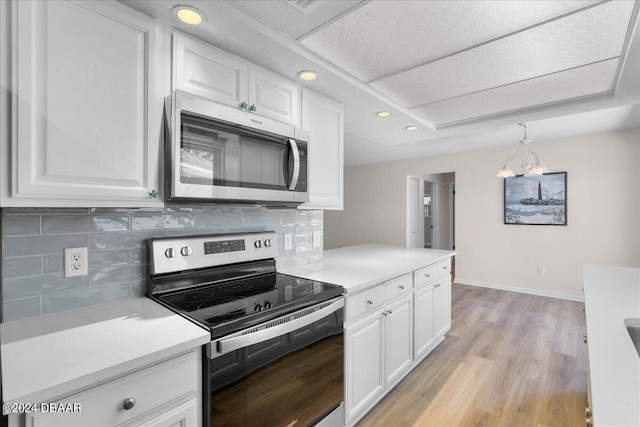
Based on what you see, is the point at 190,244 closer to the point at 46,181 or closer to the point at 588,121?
the point at 46,181

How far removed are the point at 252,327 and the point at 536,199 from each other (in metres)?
4.98

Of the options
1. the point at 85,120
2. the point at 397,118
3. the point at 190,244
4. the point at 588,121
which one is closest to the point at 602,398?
the point at 190,244

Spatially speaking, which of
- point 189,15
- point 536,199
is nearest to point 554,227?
point 536,199

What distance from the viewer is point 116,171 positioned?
122 cm

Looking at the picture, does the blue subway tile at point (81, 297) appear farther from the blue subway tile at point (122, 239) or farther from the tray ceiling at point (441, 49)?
the tray ceiling at point (441, 49)

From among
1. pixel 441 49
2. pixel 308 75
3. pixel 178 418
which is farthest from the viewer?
pixel 308 75

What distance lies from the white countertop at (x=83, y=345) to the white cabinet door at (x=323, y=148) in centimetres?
114

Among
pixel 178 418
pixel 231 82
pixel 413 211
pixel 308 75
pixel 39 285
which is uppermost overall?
pixel 308 75

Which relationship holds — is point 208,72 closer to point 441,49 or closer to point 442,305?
point 441,49

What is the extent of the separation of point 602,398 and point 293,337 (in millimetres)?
1041

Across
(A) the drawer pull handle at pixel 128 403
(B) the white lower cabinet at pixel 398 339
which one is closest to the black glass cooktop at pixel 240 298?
(A) the drawer pull handle at pixel 128 403

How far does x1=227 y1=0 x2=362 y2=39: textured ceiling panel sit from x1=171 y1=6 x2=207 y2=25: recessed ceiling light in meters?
0.14

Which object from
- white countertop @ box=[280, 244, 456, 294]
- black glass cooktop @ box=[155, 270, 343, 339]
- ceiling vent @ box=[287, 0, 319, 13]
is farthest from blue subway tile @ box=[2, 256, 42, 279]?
ceiling vent @ box=[287, 0, 319, 13]

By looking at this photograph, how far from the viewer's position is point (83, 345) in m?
0.96
